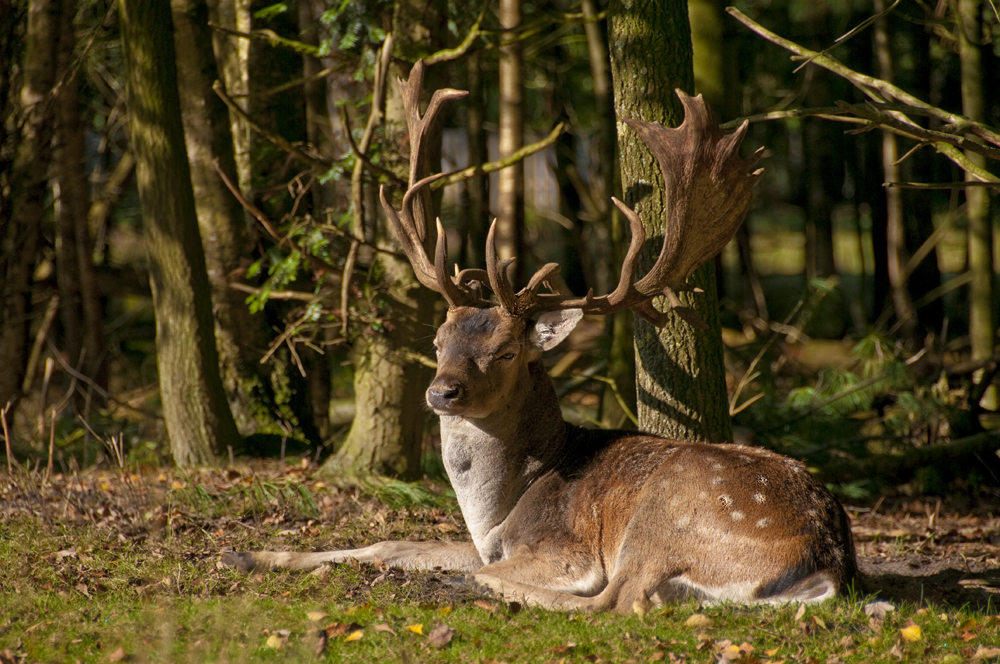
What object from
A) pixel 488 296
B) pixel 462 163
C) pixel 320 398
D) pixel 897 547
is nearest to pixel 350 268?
pixel 488 296

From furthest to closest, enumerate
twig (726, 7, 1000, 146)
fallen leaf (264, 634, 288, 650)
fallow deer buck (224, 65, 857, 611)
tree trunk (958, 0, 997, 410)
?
1. tree trunk (958, 0, 997, 410)
2. twig (726, 7, 1000, 146)
3. fallow deer buck (224, 65, 857, 611)
4. fallen leaf (264, 634, 288, 650)

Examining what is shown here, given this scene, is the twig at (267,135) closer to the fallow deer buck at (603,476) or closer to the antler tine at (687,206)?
the fallow deer buck at (603,476)

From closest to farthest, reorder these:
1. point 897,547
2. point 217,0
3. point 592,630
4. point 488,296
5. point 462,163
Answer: point 592,630, point 897,547, point 488,296, point 217,0, point 462,163

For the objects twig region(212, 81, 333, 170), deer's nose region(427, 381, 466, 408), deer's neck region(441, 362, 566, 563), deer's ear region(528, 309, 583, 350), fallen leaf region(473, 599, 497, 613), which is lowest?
fallen leaf region(473, 599, 497, 613)

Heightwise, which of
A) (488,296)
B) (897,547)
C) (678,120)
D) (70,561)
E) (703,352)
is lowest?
(897,547)

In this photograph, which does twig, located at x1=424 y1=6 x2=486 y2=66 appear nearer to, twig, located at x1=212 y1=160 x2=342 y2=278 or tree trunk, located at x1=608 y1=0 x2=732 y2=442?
tree trunk, located at x1=608 y1=0 x2=732 y2=442

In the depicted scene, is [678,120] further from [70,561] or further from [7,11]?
[7,11]

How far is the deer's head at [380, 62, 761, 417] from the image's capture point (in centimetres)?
525

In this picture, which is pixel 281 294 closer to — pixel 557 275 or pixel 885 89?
pixel 557 275

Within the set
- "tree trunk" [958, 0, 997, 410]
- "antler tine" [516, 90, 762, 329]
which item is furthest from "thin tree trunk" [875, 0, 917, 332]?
"antler tine" [516, 90, 762, 329]

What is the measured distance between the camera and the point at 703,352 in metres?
6.01

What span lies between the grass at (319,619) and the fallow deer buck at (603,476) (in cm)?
21

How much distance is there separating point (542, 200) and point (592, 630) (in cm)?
2087

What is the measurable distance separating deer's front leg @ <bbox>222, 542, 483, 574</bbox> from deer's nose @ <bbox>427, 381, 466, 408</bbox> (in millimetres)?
971
